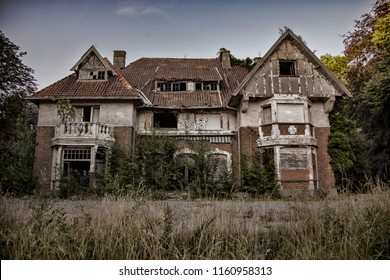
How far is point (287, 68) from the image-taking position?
14.4 m

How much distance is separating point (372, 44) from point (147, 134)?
945cm

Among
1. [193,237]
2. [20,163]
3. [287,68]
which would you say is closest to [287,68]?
[287,68]

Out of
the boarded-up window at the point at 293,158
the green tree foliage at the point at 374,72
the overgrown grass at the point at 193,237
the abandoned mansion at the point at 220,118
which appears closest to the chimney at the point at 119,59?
the abandoned mansion at the point at 220,118

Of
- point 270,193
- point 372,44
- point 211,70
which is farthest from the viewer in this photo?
point 211,70

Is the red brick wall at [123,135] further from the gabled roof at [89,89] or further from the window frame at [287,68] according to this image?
the window frame at [287,68]

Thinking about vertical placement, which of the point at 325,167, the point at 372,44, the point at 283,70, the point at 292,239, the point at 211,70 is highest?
the point at 211,70

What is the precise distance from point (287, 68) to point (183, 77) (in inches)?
207

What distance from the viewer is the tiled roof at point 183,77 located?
1491 cm

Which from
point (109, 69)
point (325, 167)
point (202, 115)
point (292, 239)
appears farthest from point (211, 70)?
point (292, 239)

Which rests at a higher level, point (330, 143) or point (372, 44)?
point (372, 44)

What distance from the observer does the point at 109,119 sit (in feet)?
45.3

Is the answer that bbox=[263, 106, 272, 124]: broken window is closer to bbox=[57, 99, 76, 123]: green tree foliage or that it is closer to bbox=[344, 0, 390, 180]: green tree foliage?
bbox=[344, 0, 390, 180]: green tree foliage

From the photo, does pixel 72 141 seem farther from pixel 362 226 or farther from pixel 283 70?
pixel 362 226

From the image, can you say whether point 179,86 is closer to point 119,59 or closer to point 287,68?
point 119,59
